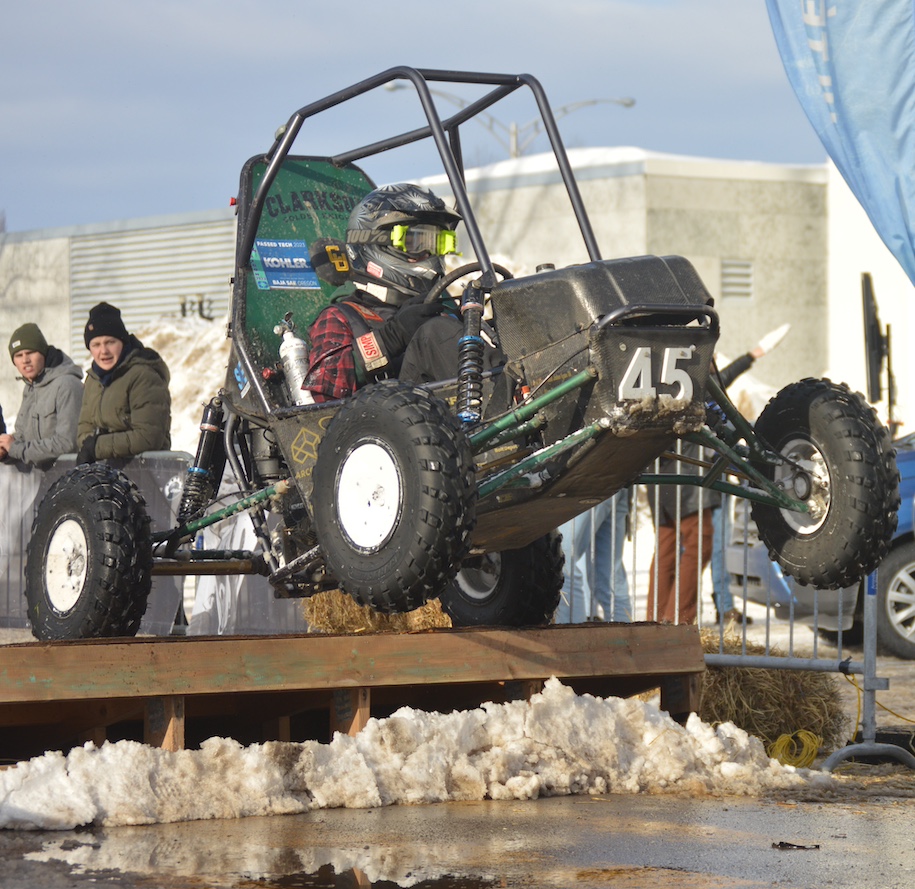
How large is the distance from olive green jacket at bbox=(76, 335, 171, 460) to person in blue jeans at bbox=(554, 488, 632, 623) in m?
2.33

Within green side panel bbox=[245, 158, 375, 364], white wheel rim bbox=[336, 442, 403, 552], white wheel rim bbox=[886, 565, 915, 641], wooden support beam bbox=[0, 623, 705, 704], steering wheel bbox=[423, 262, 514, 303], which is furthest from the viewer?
white wheel rim bbox=[886, 565, 915, 641]

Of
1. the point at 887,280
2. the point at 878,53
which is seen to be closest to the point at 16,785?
the point at 878,53

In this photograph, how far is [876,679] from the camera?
280 inches

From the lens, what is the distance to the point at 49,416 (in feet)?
33.0

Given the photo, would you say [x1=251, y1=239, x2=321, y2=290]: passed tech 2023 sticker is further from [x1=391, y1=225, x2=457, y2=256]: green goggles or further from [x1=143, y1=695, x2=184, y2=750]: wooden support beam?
[x1=143, y1=695, x2=184, y2=750]: wooden support beam

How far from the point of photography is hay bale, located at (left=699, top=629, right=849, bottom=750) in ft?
24.6

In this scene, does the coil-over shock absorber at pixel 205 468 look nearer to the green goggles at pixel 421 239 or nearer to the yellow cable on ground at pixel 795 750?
the green goggles at pixel 421 239

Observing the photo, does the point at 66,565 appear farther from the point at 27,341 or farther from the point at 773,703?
the point at 27,341

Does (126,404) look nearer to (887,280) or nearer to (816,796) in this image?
(816,796)

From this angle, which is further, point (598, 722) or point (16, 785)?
point (598, 722)

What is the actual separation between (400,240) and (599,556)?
3596 millimetres

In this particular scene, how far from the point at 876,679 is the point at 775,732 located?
0.60 m

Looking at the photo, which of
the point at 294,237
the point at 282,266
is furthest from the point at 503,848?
the point at 294,237

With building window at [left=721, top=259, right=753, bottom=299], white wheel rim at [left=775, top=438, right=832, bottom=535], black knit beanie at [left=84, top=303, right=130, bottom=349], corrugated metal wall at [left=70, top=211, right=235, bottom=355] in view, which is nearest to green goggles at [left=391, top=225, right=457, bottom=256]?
white wheel rim at [left=775, top=438, right=832, bottom=535]
